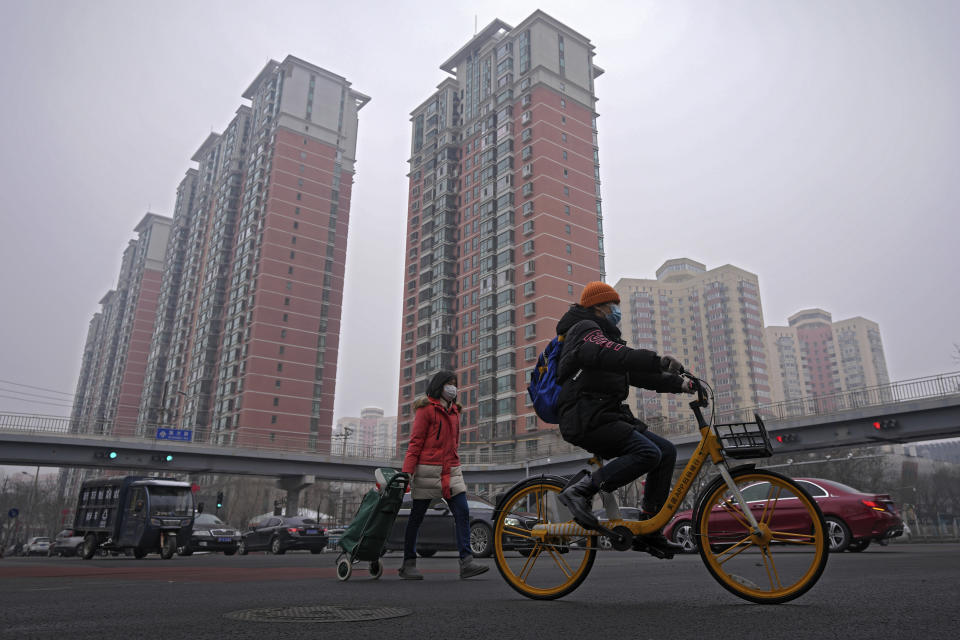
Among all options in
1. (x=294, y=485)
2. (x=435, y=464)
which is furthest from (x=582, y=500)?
(x=294, y=485)

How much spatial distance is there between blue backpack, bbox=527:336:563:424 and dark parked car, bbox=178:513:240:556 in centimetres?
2039

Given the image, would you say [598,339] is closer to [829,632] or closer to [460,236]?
[829,632]

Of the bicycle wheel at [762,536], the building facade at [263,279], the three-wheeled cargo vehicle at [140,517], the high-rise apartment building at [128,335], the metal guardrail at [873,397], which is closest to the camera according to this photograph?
the bicycle wheel at [762,536]

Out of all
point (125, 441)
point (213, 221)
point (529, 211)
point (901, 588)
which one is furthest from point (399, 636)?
point (213, 221)

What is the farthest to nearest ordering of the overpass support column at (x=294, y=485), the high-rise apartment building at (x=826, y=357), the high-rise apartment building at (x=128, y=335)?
the high-rise apartment building at (x=826, y=357)
the high-rise apartment building at (x=128, y=335)
the overpass support column at (x=294, y=485)

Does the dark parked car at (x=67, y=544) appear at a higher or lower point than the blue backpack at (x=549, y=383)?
lower

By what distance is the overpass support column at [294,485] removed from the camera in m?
43.0

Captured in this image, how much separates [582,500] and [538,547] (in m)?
0.47

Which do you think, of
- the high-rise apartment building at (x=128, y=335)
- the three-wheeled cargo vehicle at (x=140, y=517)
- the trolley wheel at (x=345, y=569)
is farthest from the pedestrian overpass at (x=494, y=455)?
the high-rise apartment building at (x=128, y=335)

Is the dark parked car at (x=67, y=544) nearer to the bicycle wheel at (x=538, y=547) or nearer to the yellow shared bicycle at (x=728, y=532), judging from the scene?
the bicycle wheel at (x=538, y=547)

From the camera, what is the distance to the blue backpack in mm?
4035

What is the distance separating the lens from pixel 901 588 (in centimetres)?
420

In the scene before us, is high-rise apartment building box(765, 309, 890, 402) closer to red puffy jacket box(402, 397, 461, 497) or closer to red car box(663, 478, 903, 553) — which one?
red car box(663, 478, 903, 553)

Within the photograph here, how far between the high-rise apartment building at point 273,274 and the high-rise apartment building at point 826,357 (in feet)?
273
